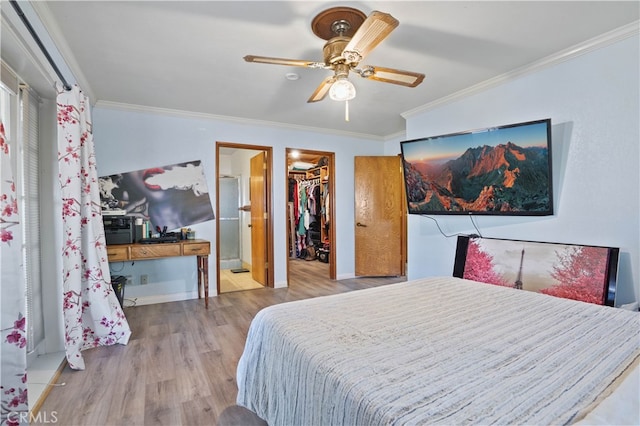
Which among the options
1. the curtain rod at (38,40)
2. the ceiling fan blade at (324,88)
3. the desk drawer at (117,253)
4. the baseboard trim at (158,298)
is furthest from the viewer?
the baseboard trim at (158,298)

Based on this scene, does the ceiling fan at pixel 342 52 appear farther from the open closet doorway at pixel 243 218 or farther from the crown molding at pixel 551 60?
the open closet doorway at pixel 243 218

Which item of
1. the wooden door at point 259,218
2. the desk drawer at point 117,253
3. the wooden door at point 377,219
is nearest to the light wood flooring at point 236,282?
the wooden door at point 259,218

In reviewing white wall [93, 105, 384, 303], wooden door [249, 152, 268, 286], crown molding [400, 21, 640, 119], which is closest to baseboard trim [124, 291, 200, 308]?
white wall [93, 105, 384, 303]

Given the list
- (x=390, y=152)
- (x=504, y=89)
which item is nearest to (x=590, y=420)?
(x=504, y=89)

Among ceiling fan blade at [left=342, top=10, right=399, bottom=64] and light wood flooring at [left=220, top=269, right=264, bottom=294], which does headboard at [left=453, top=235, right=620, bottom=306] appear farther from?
light wood flooring at [left=220, top=269, right=264, bottom=294]

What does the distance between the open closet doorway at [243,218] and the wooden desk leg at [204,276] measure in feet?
0.67

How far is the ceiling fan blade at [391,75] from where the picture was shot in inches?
76.9

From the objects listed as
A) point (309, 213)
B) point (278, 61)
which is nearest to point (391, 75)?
point (278, 61)

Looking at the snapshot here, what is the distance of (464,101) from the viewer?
3.20 meters

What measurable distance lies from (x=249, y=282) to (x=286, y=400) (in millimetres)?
3675

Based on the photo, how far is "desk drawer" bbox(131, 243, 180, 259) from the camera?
3.14 m

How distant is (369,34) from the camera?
158 centimetres

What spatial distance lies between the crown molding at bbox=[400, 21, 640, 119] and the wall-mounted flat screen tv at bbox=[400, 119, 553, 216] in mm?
569

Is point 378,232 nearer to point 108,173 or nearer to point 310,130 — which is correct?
point 310,130
